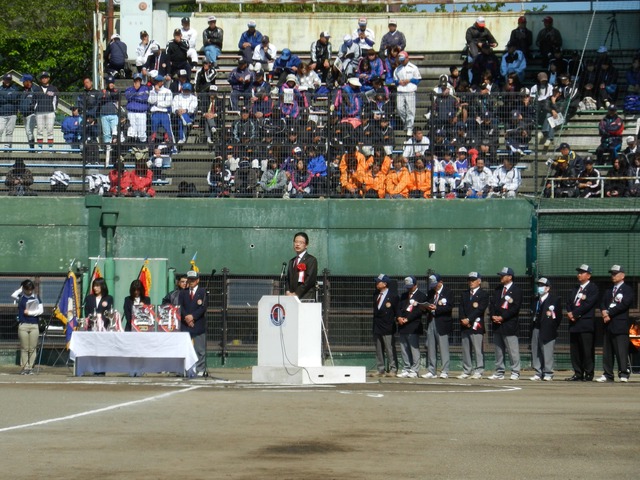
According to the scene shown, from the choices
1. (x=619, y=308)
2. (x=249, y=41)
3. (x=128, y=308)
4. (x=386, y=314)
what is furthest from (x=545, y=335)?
(x=249, y=41)

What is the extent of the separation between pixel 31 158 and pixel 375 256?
25.3 feet

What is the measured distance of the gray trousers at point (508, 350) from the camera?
80.7 ft

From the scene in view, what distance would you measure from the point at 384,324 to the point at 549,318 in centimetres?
320

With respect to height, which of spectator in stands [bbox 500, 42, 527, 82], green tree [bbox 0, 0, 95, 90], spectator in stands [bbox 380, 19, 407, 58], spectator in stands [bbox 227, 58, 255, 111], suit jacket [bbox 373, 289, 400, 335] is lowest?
suit jacket [bbox 373, 289, 400, 335]

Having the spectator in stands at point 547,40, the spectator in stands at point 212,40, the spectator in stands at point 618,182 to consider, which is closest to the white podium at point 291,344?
the spectator in stands at point 618,182

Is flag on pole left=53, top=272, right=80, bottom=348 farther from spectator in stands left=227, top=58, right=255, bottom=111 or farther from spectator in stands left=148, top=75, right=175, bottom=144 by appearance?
spectator in stands left=227, top=58, right=255, bottom=111

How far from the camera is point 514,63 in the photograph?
3250 centimetres

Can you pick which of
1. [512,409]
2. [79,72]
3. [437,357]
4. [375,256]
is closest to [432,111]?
[375,256]

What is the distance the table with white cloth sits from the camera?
23.4 meters

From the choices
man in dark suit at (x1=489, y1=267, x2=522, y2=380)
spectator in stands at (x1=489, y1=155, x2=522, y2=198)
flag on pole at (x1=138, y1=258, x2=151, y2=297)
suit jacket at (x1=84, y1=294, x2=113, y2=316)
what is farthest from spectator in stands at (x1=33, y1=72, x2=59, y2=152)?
man in dark suit at (x1=489, y1=267, x2=522, y2=380)

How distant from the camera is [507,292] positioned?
2477 centimetres

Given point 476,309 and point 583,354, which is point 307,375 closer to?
point 476,309

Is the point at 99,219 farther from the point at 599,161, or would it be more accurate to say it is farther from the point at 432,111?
the point at 599,161

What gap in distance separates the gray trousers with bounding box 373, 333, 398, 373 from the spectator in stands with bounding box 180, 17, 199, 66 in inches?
415
